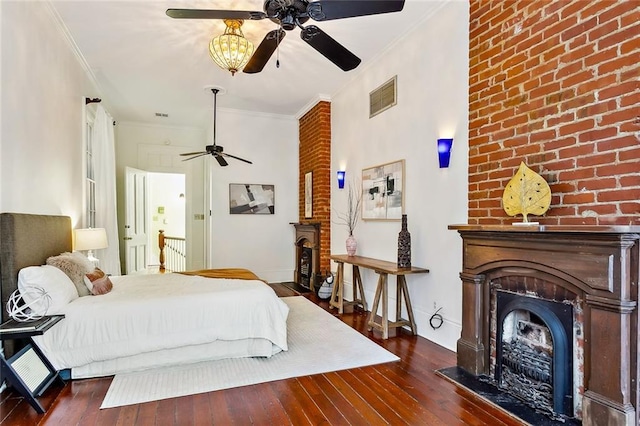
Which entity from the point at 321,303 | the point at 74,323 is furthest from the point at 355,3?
the point at 321,303

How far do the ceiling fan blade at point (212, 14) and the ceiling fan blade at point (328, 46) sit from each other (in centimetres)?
32

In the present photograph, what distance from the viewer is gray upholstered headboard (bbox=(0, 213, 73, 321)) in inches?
95.5

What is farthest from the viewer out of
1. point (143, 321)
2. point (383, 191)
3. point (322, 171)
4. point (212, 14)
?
point (322, 171)

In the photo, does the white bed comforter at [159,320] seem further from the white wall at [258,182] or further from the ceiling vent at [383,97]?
the white wall at [258,182]

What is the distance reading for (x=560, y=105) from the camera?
223cm

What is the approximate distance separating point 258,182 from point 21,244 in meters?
4.26

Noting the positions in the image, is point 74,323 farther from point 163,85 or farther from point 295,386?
point 163,85

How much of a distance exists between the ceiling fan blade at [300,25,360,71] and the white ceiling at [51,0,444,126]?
967mm

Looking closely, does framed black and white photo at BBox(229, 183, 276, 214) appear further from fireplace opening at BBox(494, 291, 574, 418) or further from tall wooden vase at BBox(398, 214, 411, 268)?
fireplace opening at BBox(494, 291, 574, 418)

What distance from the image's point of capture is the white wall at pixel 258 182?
6352 mm

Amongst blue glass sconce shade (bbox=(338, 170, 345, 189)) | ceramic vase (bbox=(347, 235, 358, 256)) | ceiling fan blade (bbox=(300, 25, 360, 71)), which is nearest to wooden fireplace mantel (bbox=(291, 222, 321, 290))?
blue glass sconce shade (bbox=(338, 170, 345, 189))

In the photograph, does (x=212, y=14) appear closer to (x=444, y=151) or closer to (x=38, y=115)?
(x=38, y=115)

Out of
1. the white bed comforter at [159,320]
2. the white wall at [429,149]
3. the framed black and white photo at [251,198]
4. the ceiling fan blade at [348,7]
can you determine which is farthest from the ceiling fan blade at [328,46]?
the framed black and white photo at [251,198]

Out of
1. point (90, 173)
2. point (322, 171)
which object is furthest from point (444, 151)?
point (90, 173)
